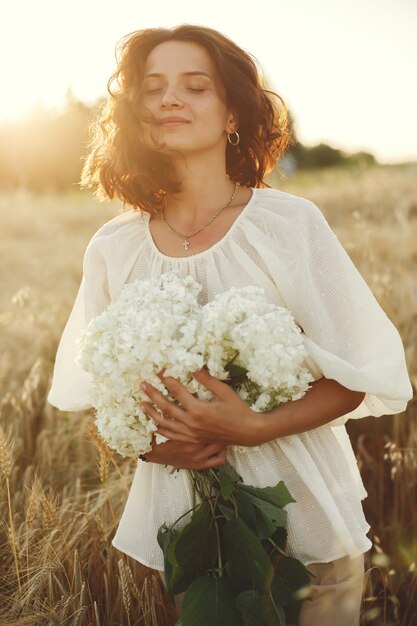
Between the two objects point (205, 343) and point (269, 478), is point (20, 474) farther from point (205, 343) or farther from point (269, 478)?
point (205, 343)

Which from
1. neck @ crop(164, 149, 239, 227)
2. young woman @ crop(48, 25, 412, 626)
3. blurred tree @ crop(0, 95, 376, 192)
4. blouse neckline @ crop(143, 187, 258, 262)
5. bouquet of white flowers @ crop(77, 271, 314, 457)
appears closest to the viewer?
bouquet of white flowers @ crop(77, 271, 314, 457)

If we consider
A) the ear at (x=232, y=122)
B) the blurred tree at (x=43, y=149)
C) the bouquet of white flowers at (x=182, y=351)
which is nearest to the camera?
the bouquet of white flowers at (x=182, y=351)

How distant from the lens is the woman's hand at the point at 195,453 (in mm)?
1879

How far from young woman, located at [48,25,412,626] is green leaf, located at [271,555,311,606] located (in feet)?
0.52

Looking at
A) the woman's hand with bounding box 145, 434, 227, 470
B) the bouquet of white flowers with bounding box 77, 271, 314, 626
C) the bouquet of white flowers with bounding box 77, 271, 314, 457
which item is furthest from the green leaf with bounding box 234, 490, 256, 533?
the bouquet of white flowers with bounding box 77, 271, 314, 457

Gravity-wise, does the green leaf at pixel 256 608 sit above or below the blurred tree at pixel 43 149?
below

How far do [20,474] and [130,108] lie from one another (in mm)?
2014

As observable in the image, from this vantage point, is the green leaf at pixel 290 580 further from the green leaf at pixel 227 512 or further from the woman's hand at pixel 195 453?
the woman's hand at pixel 195 453

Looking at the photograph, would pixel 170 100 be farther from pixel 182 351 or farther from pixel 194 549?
pixel 194 549

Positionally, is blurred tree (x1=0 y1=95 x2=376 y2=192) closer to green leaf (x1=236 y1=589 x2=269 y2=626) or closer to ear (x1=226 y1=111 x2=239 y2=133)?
ear (x1=226 y1=111 x2=239 y2=133)

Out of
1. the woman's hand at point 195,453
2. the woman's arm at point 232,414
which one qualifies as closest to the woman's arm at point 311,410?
the woman's arm at point 232,414

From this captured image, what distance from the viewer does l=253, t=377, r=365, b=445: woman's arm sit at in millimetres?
1863

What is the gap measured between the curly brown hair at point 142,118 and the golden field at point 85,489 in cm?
95

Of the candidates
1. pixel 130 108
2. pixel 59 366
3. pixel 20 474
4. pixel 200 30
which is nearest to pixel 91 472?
pixel 20 474
